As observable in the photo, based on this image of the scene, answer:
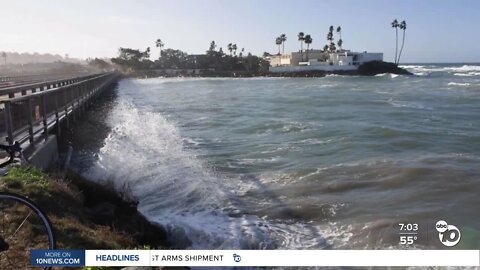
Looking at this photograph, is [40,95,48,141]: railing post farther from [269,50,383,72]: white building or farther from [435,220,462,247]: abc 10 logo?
[269,50,383,72]: white building

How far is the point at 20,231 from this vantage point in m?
4.58

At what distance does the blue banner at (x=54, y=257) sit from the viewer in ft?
12.9

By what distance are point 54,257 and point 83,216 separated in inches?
91.0

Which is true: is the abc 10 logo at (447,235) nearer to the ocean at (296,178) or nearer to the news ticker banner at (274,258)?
the ocean at (296,178)

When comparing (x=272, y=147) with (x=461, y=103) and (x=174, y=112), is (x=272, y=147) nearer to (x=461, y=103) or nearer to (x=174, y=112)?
(x=174, y=112)

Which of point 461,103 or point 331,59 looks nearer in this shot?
point 461,103

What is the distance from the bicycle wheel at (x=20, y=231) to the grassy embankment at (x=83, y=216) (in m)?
0.06

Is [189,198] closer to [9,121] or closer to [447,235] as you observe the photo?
[9,121]

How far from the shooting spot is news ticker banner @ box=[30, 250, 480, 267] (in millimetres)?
4039

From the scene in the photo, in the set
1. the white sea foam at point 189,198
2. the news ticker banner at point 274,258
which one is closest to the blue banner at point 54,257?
the news ticker banner at point 274,258

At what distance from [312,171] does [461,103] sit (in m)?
23.2

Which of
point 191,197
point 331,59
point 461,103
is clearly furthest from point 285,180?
point 331,59

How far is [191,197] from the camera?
30.8 feet

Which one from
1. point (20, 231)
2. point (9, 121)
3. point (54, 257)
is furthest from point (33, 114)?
point (54, 257)
